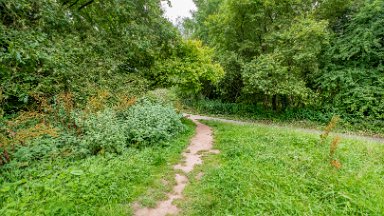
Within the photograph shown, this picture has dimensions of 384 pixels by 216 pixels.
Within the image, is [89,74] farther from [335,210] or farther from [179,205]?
[335,210]

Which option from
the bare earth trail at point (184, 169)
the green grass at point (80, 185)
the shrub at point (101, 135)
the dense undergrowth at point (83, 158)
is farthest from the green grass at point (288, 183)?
the shrub at point (101, 135)

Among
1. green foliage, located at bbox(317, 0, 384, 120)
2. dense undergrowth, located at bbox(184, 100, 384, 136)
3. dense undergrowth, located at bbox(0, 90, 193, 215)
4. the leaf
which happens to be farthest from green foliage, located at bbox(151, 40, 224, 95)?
green foliage, located at bbox(317, 0, 384, 120)

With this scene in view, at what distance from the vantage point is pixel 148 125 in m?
7.10

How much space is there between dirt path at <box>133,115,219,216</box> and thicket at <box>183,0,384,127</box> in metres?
6.58

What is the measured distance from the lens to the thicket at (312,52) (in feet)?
38.1

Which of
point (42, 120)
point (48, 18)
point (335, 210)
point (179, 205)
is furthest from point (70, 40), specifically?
point (335, 210)

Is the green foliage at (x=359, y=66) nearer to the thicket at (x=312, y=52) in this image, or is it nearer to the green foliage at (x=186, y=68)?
the thicket at (x=312, y=52)

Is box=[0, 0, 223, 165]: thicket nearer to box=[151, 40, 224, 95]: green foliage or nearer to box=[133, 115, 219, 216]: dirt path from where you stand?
box=[151, 40, 224, 95]: green foliage

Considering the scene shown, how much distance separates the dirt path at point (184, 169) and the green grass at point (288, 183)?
0.63 ft

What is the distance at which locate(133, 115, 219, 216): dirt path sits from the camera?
361 centimetres

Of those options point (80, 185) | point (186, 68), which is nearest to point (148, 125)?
point (80, 185)

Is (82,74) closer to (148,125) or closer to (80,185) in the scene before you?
(148,125)

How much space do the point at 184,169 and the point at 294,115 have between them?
446 inches

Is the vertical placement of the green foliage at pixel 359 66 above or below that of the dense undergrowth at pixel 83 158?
above
